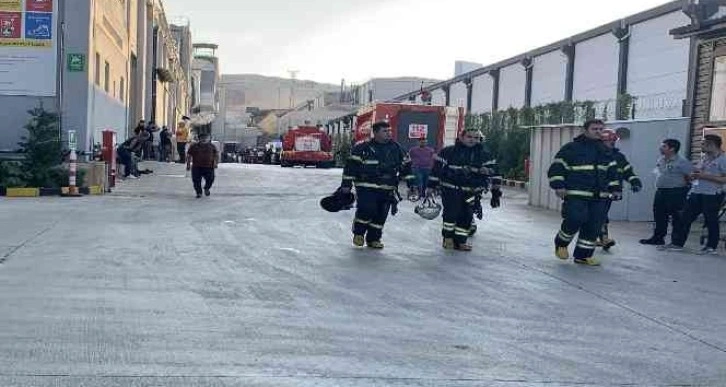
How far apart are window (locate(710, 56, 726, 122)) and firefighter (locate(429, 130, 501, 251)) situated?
26.0 feet

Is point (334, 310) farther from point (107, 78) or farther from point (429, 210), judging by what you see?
point (107, 78)

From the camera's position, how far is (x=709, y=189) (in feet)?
40.9

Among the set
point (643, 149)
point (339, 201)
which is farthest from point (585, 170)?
point (643, 149)

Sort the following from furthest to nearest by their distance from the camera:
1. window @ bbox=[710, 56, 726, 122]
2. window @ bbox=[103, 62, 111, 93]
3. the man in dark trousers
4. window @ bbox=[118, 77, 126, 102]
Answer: window @ bbox=[118, 77, 126, 102]
window @ bbox=[103, 62, 111, 93]
the man in dark trousers
window @ bbox=[710, 56, 726, 122]

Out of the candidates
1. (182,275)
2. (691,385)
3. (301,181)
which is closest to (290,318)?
(182,275)

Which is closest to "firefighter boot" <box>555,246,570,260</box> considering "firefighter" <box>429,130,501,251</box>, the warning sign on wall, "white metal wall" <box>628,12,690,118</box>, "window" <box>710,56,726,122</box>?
"firefighter" <box>429,130,501,251</box>

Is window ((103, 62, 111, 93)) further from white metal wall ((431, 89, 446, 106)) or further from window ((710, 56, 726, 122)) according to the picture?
white metal wall ((431, 89, 446, 106))

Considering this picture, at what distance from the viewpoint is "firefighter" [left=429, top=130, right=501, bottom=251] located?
11688 millimetres

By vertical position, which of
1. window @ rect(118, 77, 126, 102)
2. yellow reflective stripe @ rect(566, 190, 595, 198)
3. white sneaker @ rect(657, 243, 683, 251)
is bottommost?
white sneaker @ rect(657, 243, 683, 251)

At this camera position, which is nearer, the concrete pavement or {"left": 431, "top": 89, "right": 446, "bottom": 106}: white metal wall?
the concrete pavement

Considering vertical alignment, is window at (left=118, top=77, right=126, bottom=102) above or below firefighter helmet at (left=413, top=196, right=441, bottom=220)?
above

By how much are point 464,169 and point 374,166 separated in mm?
1204

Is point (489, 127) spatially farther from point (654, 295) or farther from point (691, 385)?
point (691, 385)

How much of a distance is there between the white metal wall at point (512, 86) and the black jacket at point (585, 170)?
28.3 m
